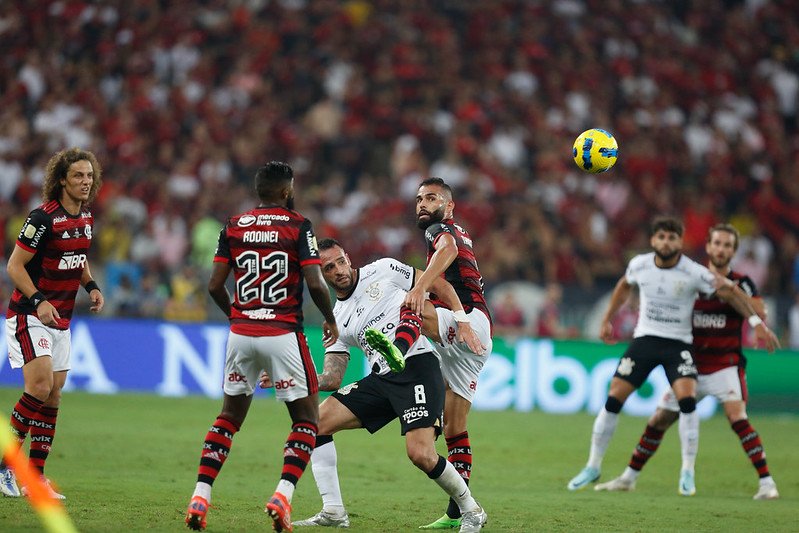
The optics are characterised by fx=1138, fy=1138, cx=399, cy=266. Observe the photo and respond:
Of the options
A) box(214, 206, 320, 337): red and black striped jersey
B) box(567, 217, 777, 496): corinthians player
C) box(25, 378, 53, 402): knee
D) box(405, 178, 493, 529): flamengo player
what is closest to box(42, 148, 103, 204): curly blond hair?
box(25, 378, 53, 402): knee

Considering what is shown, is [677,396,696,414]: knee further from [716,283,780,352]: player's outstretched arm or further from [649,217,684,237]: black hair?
[649,217,684,237]: black hair

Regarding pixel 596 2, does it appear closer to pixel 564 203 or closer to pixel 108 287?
pixel 564 203

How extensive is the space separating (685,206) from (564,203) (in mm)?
2469

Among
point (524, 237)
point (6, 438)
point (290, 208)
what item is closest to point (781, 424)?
point (524, 237)

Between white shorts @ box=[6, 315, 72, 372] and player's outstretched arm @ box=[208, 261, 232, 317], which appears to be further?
white shorts @ box=[6, 315, 72, 372]

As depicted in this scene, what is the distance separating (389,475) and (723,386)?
3420 millimetres

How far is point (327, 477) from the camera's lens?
8008mm

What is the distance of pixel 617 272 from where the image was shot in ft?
66.4

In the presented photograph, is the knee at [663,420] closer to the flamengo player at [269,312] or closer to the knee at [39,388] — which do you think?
the flamengo player at [269,312]

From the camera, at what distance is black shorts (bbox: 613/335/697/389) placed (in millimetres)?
10859

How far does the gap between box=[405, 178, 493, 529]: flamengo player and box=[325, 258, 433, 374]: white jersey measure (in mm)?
289

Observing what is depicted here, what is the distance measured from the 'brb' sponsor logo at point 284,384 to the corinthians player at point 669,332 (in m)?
4.45

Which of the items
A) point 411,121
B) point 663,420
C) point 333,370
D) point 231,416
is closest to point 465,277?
point 333,370

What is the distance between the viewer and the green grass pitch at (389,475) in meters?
8.24
